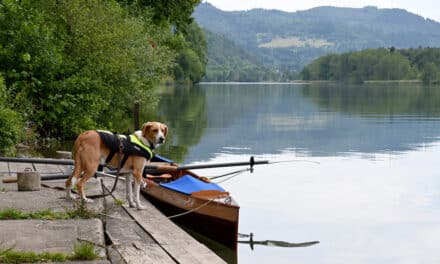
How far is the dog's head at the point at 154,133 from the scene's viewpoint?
11484mm

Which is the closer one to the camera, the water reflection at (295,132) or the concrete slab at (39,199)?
the concrete slab at (39,199)

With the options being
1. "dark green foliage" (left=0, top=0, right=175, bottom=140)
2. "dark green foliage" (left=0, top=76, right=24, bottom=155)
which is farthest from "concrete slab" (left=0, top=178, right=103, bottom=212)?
"dark green foliage" (left=0, top=0, right=175, bottom=140)

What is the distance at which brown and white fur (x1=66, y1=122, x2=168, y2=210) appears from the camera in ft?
37.3

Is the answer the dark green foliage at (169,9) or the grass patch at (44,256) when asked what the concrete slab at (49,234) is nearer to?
A: the grass patch at (44,256)

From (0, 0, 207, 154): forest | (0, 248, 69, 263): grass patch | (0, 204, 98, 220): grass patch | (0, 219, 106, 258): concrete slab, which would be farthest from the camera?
(0, 0, 207, 154): forest

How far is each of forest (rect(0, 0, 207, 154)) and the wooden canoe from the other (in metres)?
6.74

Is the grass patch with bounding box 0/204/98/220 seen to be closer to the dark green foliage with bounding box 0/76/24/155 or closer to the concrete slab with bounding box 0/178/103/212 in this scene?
the concrete slab with bounding box 0/178/103/212

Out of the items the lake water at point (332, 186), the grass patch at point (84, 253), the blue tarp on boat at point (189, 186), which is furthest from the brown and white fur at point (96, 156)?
the grass patch at point (84, 253)

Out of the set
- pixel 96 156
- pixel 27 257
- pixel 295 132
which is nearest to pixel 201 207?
pixel 96 156

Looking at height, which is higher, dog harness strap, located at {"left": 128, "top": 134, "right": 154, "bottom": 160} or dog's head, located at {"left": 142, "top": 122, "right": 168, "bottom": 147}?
dog's head, located at {"left": 142, "top": 122, "right": 168, "bottom": 147}

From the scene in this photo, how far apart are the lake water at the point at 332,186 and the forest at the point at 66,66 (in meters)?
3.57

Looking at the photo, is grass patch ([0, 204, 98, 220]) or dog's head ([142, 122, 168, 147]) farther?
dog's head ([142, 122, 168, 147])

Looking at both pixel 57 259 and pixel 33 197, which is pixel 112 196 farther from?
pixel 57 259

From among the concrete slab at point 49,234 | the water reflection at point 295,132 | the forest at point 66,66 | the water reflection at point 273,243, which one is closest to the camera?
the concrete slab at point 49,234
